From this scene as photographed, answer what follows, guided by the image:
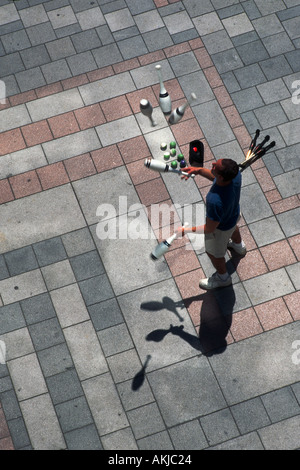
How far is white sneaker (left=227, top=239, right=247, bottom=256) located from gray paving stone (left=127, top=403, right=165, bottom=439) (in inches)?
84.8

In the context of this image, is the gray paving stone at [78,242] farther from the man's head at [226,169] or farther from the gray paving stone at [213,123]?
the man's head at [226,169]

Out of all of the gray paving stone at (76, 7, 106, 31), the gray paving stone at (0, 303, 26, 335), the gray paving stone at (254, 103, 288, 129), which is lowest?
the gray paving stone at (0, 303, 26, 335)

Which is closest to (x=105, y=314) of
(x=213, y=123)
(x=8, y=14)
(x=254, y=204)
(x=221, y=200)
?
(x=221, y=200)

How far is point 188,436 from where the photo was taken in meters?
6.86

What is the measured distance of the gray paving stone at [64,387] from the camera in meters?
7.09

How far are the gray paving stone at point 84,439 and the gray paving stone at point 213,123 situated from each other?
411 centimetres

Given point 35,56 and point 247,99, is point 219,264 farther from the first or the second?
point 35,56

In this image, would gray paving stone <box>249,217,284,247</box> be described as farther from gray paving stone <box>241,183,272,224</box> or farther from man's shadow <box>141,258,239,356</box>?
man's shadow <box>141,258,239,356</box>

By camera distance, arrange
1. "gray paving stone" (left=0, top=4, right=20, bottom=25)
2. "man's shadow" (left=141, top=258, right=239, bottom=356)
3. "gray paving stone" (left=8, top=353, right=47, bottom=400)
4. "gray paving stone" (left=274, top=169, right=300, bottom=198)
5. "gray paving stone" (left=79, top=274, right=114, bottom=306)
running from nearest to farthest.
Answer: "gray paving stone" (left=8, top=353, right=47, bottom=400) < "man's shadow" (left=141, top=258, right=239, bottom=356) < "gray paving stone" (left=79, top=274, right=114, bottom=306) < "gray paving stone" (left=274, top=169, right=300, bottom=198) < "gray paving stone" (left=0, top=4, right=20, bottom=25)

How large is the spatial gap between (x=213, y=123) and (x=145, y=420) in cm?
417

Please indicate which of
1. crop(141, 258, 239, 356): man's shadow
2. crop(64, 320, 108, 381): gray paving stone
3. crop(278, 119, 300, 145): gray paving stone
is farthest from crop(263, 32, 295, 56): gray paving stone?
crop(64, 320, 108, 381): gray paving stone

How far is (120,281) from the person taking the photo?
7.64 metres

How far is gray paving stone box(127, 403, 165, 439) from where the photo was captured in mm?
6906

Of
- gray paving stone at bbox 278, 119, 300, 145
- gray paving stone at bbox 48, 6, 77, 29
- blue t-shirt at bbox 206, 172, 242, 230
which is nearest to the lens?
blue t-shirt at bbox 206, 172, 242, 230
